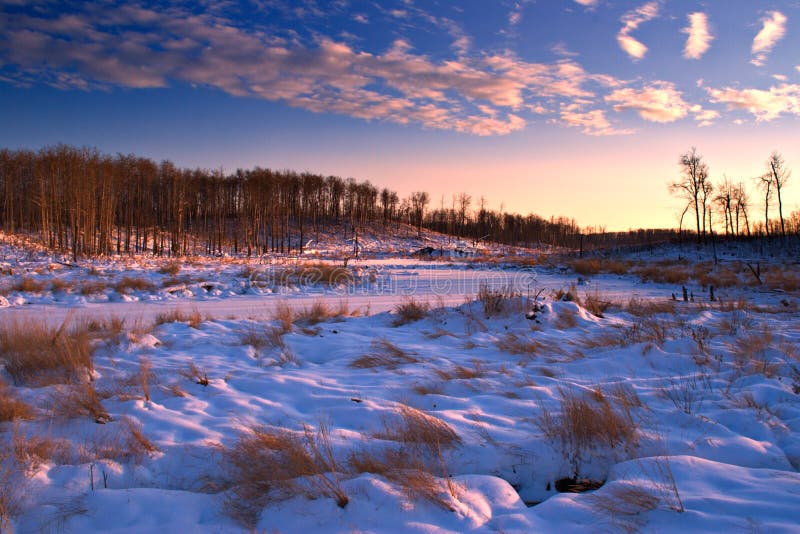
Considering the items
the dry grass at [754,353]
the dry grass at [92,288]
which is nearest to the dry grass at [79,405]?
the dry grass at [754,353]

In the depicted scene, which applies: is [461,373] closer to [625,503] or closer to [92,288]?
[625,503]

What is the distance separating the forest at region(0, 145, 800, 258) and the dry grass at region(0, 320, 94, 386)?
29359mm

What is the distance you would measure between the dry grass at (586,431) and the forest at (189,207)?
34.7 metres

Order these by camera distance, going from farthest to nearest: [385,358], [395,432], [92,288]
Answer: [92,288] < [385,358] < [395,432]

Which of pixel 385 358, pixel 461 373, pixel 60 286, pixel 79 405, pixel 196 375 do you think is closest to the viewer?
pixel 79 405

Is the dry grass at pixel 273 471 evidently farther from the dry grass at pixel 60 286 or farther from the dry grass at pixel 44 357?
the dry grass at pixel 60 286

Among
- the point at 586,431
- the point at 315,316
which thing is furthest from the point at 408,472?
the point at 315,316

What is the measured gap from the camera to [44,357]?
476cm

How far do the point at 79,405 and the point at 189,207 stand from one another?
55114 mm

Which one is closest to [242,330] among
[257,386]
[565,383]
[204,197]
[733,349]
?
[257,386]

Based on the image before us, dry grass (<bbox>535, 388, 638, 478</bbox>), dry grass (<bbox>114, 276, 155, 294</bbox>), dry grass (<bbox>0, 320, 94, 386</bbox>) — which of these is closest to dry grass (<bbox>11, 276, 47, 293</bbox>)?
dry grass (<bbox>114, 276, 155, 294</bbox>)

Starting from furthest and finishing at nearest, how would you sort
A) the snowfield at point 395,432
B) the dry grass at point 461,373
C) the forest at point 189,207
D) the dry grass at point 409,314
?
the forest at point 189,207
the dry grass at point 409,314
the dry grass at point 461,373
the snowfield at point 395,432

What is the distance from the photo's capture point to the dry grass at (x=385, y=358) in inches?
218

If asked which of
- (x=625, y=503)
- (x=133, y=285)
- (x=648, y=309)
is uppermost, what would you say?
(x=133, y=285)
